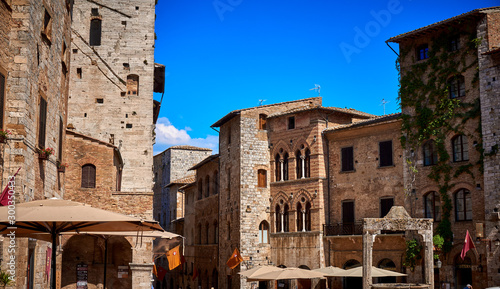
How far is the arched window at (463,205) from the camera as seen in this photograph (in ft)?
90.3

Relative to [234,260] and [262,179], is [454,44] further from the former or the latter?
[234,260]

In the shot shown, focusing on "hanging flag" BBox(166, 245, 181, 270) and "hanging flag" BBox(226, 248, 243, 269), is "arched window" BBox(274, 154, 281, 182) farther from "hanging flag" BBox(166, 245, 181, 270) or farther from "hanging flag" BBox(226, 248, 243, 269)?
"hanging flag" BBox(166, 245, 181, 270)

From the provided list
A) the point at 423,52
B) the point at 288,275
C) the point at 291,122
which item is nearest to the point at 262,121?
the point at 291,122

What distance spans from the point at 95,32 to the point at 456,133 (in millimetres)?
19388

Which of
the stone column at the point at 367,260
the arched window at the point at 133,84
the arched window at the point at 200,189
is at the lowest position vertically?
the stone column at the point at 367,260

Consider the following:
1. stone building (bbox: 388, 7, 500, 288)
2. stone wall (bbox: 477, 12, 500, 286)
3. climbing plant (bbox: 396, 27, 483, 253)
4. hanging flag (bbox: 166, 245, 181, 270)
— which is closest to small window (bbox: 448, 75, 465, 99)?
stone building (bbox: 388, 7, 500, 288)

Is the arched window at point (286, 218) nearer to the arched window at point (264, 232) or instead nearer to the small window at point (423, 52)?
the arched window at point (264, 232)

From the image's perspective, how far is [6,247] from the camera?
540 inches

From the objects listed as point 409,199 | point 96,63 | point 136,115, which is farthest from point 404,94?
point 96,63

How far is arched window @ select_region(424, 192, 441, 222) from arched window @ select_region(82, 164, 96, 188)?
16023mm

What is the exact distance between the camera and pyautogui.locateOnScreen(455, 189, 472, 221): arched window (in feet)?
90.3

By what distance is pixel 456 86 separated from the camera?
94.4ft

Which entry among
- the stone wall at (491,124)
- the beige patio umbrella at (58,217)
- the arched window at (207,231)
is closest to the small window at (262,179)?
the arched window at (207,231)

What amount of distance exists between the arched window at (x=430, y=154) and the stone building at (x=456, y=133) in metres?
0.05
